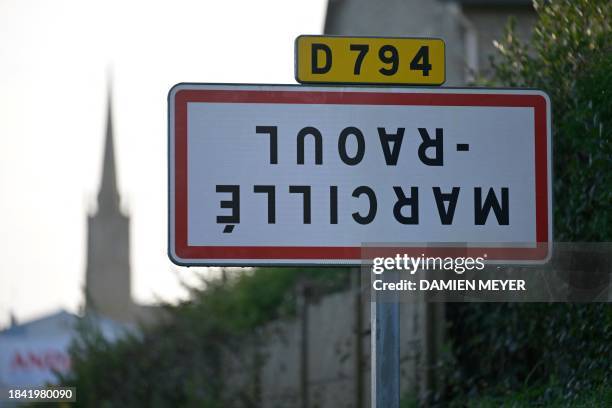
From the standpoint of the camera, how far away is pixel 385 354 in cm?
362

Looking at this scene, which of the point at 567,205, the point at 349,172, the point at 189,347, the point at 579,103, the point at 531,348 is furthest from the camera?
the point at 189,347

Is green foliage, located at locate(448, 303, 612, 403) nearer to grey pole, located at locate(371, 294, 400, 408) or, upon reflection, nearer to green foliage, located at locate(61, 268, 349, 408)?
grey pole, located at locate(371, 294, 400, 408)

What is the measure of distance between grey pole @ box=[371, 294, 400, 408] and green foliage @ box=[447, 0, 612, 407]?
2.15m

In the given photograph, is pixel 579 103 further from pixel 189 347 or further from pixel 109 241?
pixel 109 241

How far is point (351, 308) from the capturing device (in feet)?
36.6

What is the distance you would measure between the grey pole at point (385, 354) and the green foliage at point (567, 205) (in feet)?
7.06

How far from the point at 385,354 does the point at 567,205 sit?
3.33 meters

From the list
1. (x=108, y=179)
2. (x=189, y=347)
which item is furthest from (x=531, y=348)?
(x=108, y=179)

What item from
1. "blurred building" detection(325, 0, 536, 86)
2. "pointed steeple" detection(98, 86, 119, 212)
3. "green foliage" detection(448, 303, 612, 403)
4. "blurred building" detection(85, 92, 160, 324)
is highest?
"blurred building" detection(325, 0, 536, 86)

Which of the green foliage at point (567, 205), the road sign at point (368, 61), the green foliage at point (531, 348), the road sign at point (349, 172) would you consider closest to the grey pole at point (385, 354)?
the road sign at point (349, 172)

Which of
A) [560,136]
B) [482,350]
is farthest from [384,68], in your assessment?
[482,350]

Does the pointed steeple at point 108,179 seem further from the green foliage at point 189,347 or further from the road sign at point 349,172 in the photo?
the road sign at point 349,172

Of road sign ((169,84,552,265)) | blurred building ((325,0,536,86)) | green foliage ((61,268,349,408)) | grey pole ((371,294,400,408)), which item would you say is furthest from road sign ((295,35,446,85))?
blurred building ((325,0,536,86))

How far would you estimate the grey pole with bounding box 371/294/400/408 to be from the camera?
358 cm
